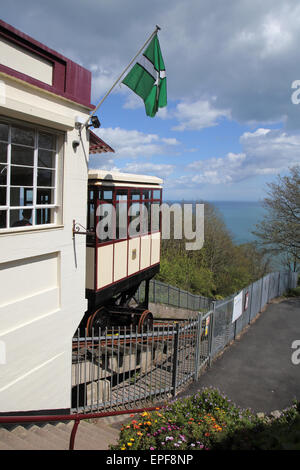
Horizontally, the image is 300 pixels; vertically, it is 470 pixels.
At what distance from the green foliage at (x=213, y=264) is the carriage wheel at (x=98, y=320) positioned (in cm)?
1257

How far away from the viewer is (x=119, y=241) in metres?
9.02

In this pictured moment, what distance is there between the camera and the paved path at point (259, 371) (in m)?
8.32

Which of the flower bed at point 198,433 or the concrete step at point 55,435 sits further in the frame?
the concrete step at point 55,435

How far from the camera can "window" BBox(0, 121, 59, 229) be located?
5.01m

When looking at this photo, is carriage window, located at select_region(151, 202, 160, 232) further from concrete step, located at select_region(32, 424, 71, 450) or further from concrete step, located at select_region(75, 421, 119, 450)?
concrete step, located at select_region(32, 424, 71, 450)

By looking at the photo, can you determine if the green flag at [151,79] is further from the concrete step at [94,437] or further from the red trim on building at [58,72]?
the concrete step at [94,437]

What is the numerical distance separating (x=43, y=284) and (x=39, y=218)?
1275mm

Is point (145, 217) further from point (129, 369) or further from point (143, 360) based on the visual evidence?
point (129, 369)

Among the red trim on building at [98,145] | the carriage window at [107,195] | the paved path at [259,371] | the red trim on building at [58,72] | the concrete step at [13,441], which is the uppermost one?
the red trim on building at [58,72]

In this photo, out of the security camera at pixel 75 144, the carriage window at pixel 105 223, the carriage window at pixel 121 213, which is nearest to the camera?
the security camera at pixel 75 144

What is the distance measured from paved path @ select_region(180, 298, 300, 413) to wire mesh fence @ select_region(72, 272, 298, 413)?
43cm
